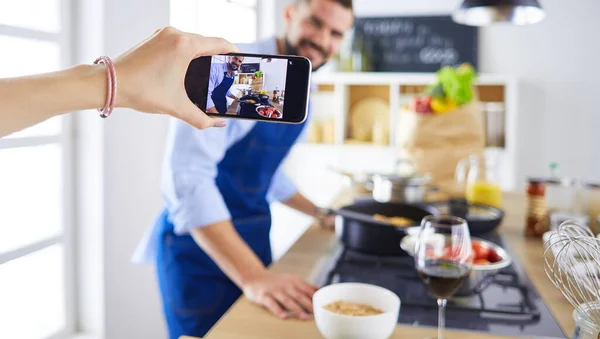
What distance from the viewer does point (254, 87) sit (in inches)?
30.3

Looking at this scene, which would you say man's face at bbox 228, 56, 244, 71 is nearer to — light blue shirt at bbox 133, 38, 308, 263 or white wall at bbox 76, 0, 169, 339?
Answer: light blue shirt at bbox 133, 38, 308, 263

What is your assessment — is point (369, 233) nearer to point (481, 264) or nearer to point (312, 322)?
point (481, 264)

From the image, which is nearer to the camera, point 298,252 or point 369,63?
point 298,252

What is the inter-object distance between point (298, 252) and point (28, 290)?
88 cm

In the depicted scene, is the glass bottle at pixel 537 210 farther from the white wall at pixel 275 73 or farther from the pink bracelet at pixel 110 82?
the pink bracelet at pixel 110 82

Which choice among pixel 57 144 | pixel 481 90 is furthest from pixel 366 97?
pixel 57 144

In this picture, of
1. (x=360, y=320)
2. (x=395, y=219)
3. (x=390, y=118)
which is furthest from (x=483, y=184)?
(x=390, y=118)

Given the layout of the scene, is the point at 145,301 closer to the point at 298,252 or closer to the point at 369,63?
the point at 298,252

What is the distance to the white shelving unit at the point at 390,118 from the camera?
3.90 metres

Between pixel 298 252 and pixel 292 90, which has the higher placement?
pixel 292 90

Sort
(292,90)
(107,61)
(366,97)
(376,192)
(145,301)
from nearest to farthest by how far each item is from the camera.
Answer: (107,61) → (292,90) → (376,192) → (145,301) → (366,97)

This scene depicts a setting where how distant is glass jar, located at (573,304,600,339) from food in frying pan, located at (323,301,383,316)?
0.97 ft

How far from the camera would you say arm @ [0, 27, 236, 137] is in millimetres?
603

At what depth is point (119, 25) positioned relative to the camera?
1825mm
